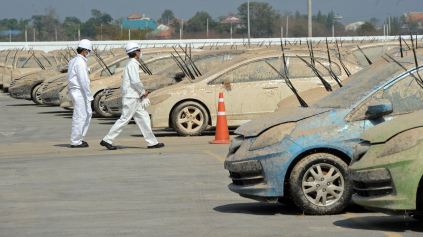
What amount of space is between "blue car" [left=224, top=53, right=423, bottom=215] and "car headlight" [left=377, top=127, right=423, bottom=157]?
791 mm

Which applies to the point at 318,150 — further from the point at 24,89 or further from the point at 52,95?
the point at 24,89

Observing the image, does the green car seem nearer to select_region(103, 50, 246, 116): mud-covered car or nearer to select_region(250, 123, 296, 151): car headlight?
select_region(250, 123, 296, 151): car headlight

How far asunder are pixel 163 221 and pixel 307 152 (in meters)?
1.50

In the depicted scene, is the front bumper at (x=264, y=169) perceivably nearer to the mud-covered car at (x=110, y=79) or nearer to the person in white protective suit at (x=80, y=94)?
the person in white protective suit at (x=80, y=94)

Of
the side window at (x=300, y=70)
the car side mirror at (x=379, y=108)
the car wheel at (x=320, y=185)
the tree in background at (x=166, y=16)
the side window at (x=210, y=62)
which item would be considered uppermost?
the tree in background at (x=166, y=16)

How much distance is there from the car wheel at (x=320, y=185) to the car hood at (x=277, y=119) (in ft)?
1.47

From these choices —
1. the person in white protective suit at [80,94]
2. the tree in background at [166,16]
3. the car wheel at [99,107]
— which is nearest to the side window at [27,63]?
the car wheel at [99,107]

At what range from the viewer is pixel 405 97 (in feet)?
24.8

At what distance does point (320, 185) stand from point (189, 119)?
26.1 feet

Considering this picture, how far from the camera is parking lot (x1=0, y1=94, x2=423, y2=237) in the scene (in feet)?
22.8

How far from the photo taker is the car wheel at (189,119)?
1508cm

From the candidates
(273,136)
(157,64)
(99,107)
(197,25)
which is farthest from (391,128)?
(197,25)

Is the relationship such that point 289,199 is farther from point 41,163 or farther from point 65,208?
point 41,163

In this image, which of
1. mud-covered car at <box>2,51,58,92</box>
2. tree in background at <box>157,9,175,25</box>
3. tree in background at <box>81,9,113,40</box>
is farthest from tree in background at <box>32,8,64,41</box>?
mud-covered car at <box>2,51,58,92</box>
